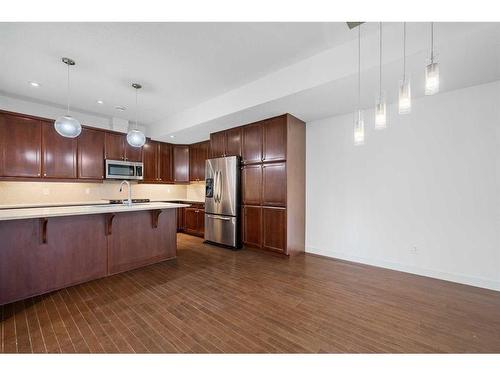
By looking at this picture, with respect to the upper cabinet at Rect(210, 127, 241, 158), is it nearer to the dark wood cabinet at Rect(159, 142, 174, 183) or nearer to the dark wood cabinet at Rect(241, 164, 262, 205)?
the dark wood cabinet at Rect(241, 164, 262, 205)

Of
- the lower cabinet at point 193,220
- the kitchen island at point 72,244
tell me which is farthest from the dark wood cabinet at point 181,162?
the kitchen island at point 72,244

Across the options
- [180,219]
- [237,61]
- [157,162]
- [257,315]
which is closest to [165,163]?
[157,162]

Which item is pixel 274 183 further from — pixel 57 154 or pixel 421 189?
pixel 57 154

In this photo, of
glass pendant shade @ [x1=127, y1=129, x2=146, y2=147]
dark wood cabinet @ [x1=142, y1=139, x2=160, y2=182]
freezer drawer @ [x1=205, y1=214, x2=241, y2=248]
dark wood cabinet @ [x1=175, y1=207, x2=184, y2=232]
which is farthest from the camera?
dark wood cabinet @ [x1=175, y1=207, x2=184, y2=232]

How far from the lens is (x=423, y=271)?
9.70 ft

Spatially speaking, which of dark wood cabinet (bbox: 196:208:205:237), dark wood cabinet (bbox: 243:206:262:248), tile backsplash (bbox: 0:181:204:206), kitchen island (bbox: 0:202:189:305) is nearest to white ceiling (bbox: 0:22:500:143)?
tile backsplash (bbox: 0:181:204:206)

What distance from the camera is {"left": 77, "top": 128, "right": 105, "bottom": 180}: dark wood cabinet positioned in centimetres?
443

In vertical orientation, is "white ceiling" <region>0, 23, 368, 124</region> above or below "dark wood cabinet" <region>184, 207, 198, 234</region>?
above

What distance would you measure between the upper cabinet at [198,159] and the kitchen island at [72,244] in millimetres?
2283

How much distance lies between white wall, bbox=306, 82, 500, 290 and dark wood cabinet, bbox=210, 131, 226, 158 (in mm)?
1952

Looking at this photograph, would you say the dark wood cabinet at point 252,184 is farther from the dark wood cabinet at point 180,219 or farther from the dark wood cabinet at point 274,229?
the dark wood cabinet at point 180,219

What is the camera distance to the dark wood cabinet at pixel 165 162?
5.76 metres

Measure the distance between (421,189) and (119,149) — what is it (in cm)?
588
